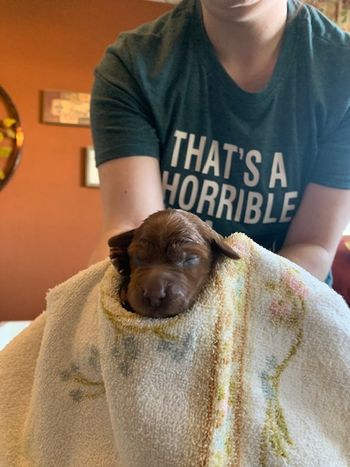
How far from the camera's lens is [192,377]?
1.85 feet

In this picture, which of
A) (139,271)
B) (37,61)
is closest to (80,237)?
(37,61)

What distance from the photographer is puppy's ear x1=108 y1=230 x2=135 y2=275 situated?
0.66 meters

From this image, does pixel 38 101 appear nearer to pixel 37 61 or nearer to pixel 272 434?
pixel 37 61

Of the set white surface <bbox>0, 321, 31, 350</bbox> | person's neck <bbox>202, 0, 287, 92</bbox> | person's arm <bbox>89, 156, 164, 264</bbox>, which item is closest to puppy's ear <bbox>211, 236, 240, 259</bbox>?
person's arm <bbox>89, 156, 164, 264</bbox>

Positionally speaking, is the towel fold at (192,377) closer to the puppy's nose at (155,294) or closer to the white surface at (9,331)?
the puppy's nose at (155,294)

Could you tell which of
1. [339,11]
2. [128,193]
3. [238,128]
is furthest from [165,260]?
[339,11]

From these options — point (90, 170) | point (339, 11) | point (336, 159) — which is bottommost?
point (90, 170)

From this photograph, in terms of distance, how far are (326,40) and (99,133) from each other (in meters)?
0.44

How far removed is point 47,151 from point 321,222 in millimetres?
2653

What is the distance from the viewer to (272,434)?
1.85 feet

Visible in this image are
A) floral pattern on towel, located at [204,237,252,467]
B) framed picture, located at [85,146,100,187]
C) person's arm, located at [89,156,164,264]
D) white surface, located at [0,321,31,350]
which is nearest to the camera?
floral pattern on towel, located at [204,237,252,467]

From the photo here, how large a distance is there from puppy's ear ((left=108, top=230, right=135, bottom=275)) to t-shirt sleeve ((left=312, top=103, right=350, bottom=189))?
40 centimetres

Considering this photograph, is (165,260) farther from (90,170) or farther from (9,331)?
(90,170)

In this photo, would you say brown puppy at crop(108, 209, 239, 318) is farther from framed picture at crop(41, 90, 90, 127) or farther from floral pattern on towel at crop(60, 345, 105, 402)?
framed picture at crop(41, 90, 90, 127)
